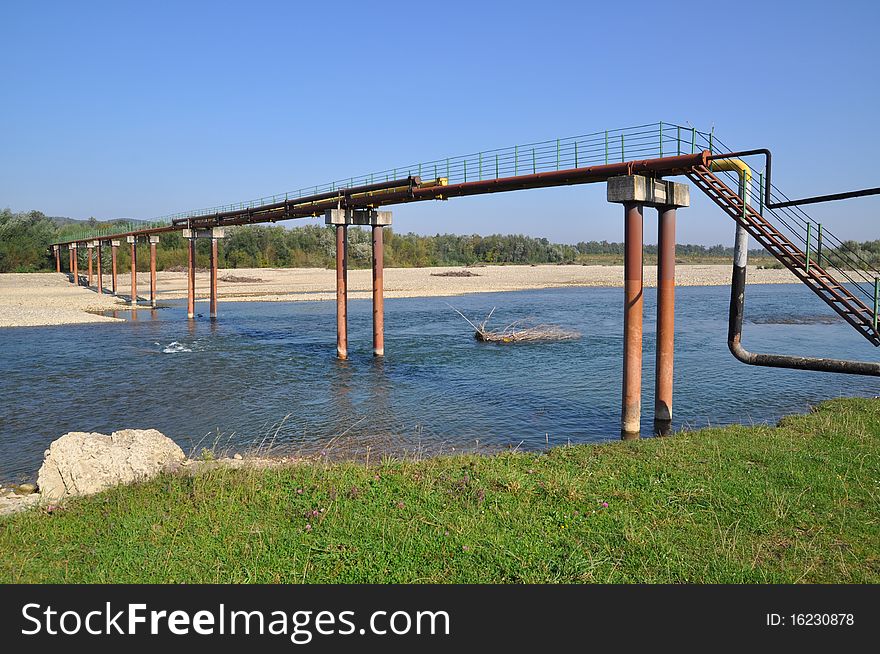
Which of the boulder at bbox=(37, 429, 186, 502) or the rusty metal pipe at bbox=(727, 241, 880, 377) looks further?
the rusty metal pipe at bbox=(727, 241, 880, 377)

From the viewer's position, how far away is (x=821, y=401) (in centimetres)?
1902

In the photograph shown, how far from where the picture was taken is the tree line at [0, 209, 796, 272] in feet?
282

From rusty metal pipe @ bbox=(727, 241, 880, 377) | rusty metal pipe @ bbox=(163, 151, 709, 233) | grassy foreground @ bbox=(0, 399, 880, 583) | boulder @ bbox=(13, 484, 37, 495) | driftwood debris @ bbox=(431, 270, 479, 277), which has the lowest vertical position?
boulder @ bbox=(13, 484, 37, 495)

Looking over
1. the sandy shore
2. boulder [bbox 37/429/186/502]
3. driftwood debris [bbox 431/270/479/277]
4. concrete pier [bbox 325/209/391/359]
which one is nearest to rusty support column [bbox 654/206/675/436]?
boulder [bbox 37/429/186/502]

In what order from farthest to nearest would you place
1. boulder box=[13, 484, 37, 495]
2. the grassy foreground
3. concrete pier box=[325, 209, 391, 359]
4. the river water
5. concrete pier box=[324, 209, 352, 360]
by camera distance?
concrete pier box=[324, 209, 352, 360]
concrete pier box=[325, 209, 391, 359]
the river water
boulder box=[13, 484, 37, 495]
the grassy foreground

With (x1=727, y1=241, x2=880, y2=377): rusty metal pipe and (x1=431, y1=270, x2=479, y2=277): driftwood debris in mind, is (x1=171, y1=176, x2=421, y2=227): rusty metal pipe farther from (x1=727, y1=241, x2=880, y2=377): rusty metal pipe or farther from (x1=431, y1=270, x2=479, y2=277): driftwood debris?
(x1=431, y1=270, x2=479, y2=277): driftwood debris

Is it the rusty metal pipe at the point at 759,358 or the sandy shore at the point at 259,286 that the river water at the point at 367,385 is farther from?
the sandy shore at the point at 259,286

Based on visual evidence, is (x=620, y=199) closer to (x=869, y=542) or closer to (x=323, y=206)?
(x=869, y=542)

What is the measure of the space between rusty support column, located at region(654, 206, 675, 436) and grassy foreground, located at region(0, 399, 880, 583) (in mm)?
4794

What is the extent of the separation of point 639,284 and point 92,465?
11597 millimetres

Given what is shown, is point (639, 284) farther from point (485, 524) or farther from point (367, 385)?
point (367, 385)

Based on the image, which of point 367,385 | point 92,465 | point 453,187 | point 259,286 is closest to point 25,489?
point 92,465

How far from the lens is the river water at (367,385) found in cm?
1662

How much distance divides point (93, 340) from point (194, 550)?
98.2ft
